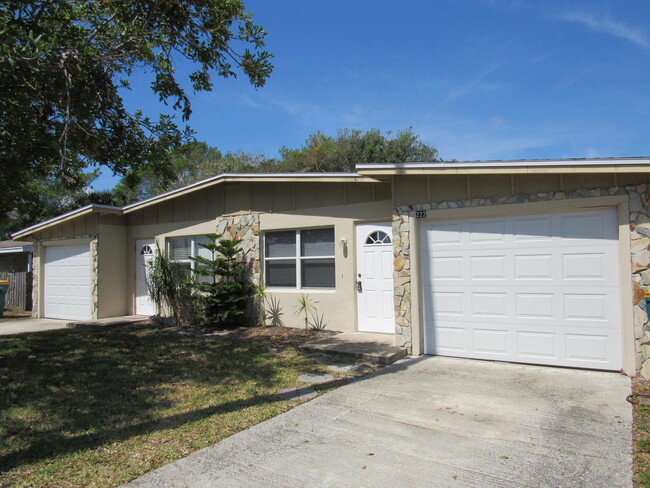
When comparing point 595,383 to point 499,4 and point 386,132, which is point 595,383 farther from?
point 386,132

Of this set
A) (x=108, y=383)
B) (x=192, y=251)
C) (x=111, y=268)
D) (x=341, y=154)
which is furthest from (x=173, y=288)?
(x=341, y=154)

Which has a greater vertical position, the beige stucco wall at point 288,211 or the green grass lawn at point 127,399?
the beige stucco wall at point 288,211

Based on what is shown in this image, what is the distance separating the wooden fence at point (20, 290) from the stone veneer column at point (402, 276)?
48.9 ft

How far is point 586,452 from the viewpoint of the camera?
3.70m

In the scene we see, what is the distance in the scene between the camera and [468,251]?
6.89m

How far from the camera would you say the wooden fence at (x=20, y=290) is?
16.3 meters

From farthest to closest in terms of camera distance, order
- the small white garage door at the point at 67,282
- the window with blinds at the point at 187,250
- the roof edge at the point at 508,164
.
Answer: the small white garage door at the point at 67,282, the window with blinds at the point at 187,250, the roof edge at the point at 508,164

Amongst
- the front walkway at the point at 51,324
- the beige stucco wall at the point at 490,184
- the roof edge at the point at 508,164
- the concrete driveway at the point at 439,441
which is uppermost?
the roof edge at the point at 508,164

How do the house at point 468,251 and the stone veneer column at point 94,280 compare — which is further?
the stone veneer column at point 94,280

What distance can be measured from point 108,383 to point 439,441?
14.7 feet

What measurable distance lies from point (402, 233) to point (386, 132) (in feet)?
60.5

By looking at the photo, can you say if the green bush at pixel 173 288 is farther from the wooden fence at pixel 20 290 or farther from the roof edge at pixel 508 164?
the wooden fence at pixel 20 290

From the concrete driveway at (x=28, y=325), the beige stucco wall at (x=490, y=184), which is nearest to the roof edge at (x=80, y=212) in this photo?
the concrete driveway at (x=28, y=325)

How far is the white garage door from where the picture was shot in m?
5.95
